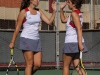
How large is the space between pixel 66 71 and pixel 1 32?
5.15 metres

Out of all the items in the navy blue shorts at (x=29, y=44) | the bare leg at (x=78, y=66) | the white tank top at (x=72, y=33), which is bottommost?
the bare leg at (x=78, y=66)

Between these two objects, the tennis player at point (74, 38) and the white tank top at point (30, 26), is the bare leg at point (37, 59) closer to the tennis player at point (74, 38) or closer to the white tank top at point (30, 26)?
the white tank top at point (30, 26)

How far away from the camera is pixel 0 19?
1415 centimetres

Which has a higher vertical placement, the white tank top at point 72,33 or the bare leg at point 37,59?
the white tank top at point 72,33

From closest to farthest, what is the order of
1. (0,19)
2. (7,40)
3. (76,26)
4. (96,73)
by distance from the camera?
(76,26) → (96,73) → (7,40) → (0,19)

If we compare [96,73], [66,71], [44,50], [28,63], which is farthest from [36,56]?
[44,50]

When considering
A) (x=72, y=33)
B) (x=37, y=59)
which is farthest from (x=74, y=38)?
(x=37, y=59)

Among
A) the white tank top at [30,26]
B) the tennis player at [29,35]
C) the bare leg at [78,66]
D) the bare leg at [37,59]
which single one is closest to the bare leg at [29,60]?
the tennis player at [29,35]

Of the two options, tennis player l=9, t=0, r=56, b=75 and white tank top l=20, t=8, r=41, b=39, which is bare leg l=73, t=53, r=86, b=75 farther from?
white tank top l=20, t=8, r=41, b=39

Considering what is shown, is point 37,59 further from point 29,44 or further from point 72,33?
point 72,33

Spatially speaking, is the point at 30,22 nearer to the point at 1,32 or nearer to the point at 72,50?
the point at 72,50

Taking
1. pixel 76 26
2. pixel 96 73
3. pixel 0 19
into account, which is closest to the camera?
pixel 76 26

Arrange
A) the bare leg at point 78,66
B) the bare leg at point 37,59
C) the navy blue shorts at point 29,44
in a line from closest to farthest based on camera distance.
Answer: the bare leg at point 78,66 < the navy blue shorts at point 29,44 < the bare leg at point 37,59

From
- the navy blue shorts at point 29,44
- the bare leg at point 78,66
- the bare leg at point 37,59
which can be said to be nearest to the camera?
the bare leg at point 78,66
